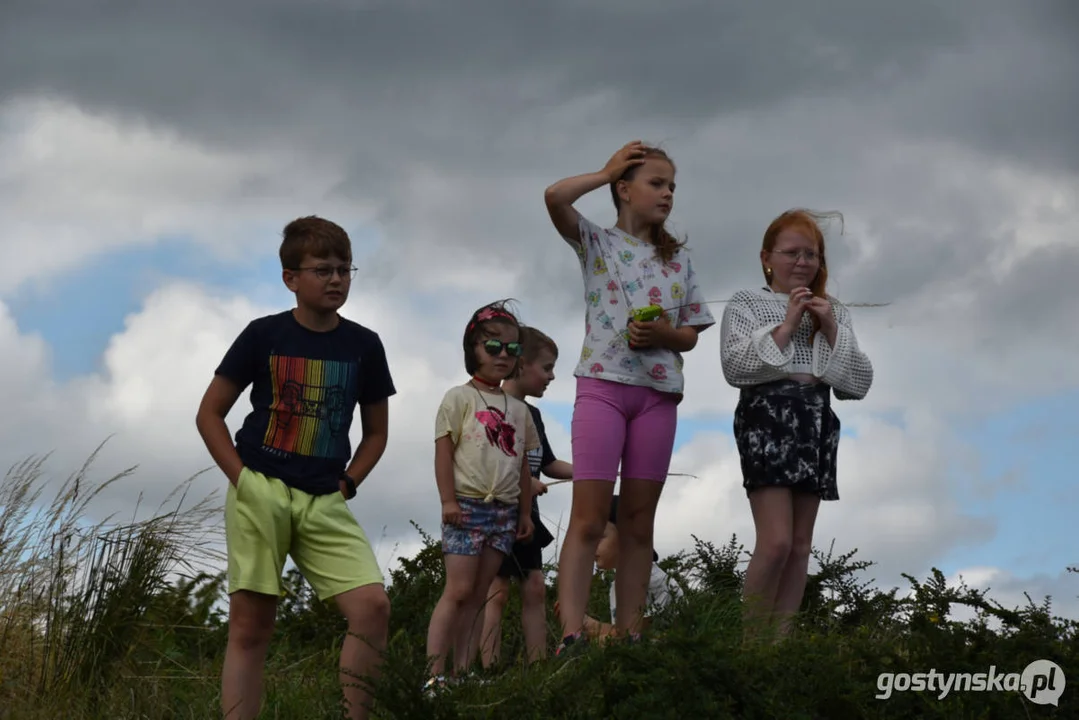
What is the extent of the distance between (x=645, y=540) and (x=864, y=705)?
1539 mm

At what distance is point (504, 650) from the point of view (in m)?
7.85

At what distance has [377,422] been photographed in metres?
5.66

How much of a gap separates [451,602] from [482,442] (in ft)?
2.63

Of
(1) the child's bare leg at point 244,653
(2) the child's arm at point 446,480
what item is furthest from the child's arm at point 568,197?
(1) the child's bare leg at point 244,653

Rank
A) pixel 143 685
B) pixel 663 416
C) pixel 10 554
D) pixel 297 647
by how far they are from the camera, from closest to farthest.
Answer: pixel 663 416 < pixel 143 685 < pixel 10 554 < pixel 297 647

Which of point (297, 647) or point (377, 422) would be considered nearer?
point (377, 422)

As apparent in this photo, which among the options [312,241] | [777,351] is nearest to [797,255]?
[777,351]

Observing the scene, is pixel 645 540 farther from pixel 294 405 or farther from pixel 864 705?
pixel 294 405

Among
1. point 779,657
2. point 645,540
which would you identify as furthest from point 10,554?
point 779,657

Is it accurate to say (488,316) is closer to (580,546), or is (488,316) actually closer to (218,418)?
(580,546)

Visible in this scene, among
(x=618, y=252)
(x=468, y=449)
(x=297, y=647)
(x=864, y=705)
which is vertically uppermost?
(x=618, y=252)

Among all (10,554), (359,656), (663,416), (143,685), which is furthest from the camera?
(10,554)

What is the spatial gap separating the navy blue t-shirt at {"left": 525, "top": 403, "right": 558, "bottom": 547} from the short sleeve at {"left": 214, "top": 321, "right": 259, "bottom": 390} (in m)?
2.09

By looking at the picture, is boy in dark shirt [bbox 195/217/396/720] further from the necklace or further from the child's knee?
the necklace
